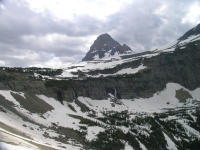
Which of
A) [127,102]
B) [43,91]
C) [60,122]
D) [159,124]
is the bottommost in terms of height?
[60,122]

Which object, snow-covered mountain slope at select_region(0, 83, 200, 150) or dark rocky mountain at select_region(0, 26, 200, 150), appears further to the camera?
dark rocky mountain at select_region(0, 26, 200, 150)

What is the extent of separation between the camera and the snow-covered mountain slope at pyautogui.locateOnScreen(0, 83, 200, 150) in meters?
71.9

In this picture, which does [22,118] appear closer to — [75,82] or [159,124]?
[159,124]

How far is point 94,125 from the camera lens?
107312 mm

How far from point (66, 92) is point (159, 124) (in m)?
57.8

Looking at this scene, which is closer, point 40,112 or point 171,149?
point 40,112

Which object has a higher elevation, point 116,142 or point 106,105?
point 106,105

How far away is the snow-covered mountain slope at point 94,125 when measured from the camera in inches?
2831

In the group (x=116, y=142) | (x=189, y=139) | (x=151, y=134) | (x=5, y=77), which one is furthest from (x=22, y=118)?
(x=189, y=139)

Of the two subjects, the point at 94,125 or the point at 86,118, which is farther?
the point at 86,118

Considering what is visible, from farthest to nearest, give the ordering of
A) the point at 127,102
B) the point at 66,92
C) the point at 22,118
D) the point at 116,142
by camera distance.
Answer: the point at 127,102
the point at 66,92
the point at 116,142
the point at 22,118

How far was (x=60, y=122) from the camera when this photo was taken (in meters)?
95.4

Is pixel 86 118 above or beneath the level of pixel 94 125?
above

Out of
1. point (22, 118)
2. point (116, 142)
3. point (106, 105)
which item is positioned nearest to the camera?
point (22, 118)
